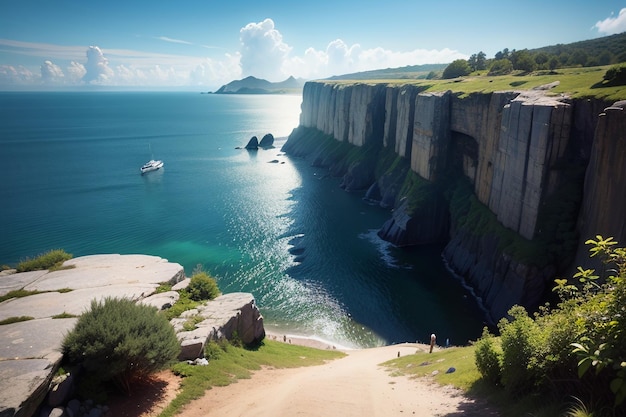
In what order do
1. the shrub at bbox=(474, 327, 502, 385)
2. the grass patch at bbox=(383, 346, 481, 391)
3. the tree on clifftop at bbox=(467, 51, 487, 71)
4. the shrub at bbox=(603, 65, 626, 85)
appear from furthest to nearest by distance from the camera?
the tree on clifftop at bbox=(467, 51, 487, 71), the shrub at bbox=(603, 65, 626, 85), the grass patch at bbox=(383, 346, 481, 391), the shrub at bbox=(474, 327, 502, 385)

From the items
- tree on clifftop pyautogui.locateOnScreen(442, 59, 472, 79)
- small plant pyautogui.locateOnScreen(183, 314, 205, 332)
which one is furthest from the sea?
tree on clifftop pyautogui.locateOnScreen(442, 59, 472, 79)

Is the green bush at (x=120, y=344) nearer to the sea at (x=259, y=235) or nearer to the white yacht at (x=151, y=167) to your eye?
the sea at (x=259, y=235)

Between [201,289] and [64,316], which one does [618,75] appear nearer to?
[201,289]

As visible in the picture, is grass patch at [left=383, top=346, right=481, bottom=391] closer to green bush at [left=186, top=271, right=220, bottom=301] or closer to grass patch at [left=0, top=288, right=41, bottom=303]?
green bush at [left=186, top=271, right=220, bottom=301]

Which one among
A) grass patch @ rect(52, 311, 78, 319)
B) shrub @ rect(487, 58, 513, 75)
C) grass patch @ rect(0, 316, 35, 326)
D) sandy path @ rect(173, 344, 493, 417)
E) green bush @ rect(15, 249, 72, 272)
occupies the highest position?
shrub @ rect(487, 58, 513, 75)

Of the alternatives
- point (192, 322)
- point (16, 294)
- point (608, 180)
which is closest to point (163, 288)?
point (192, 322)

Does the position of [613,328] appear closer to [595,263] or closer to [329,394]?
[329,394]

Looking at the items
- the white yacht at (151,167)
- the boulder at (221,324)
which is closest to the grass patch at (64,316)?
the boulder at (221,324)
